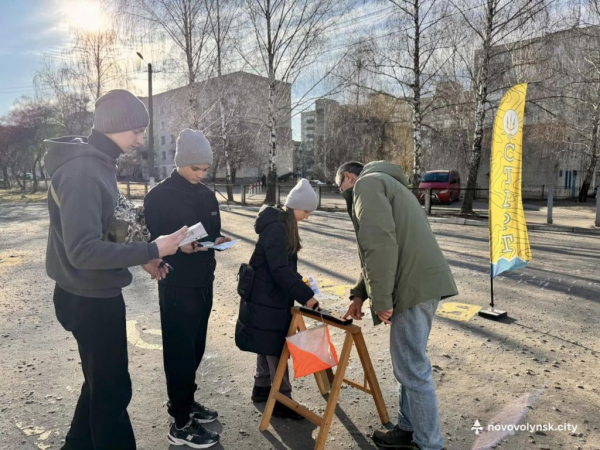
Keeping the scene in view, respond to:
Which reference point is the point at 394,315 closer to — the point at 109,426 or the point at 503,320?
the point at 109,426

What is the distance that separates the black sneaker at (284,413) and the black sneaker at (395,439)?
1.90 feet

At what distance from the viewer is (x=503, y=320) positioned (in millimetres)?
4805

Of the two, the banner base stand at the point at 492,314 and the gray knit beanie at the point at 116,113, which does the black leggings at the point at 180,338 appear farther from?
the banner base stand at the point at 492,314

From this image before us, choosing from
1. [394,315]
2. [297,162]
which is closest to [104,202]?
[394,315]

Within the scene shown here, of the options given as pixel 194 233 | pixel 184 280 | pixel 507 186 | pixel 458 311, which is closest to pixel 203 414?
pixel 184 280

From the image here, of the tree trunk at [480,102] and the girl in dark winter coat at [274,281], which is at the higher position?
the tree trunk at [480,102]

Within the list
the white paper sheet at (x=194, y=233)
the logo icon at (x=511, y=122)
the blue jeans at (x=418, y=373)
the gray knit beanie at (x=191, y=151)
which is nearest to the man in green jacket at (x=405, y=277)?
the blue jeans at (x=418, y=373)

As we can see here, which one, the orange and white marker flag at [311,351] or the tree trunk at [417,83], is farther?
the tree trunk at [417,83]

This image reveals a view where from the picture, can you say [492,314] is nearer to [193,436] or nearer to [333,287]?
[333,287]

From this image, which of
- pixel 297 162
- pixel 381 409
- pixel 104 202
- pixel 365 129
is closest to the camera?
pixel 104 202

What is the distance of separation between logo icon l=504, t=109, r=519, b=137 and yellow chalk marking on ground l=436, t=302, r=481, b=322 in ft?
6.85

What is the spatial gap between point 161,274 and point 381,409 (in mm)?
1743

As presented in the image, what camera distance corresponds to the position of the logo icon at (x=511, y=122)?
4770 mm

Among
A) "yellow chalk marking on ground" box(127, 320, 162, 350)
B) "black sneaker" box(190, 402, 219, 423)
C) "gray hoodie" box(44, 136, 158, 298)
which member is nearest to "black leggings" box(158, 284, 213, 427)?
"black sneaker" box(190, 402, 219, 423)
